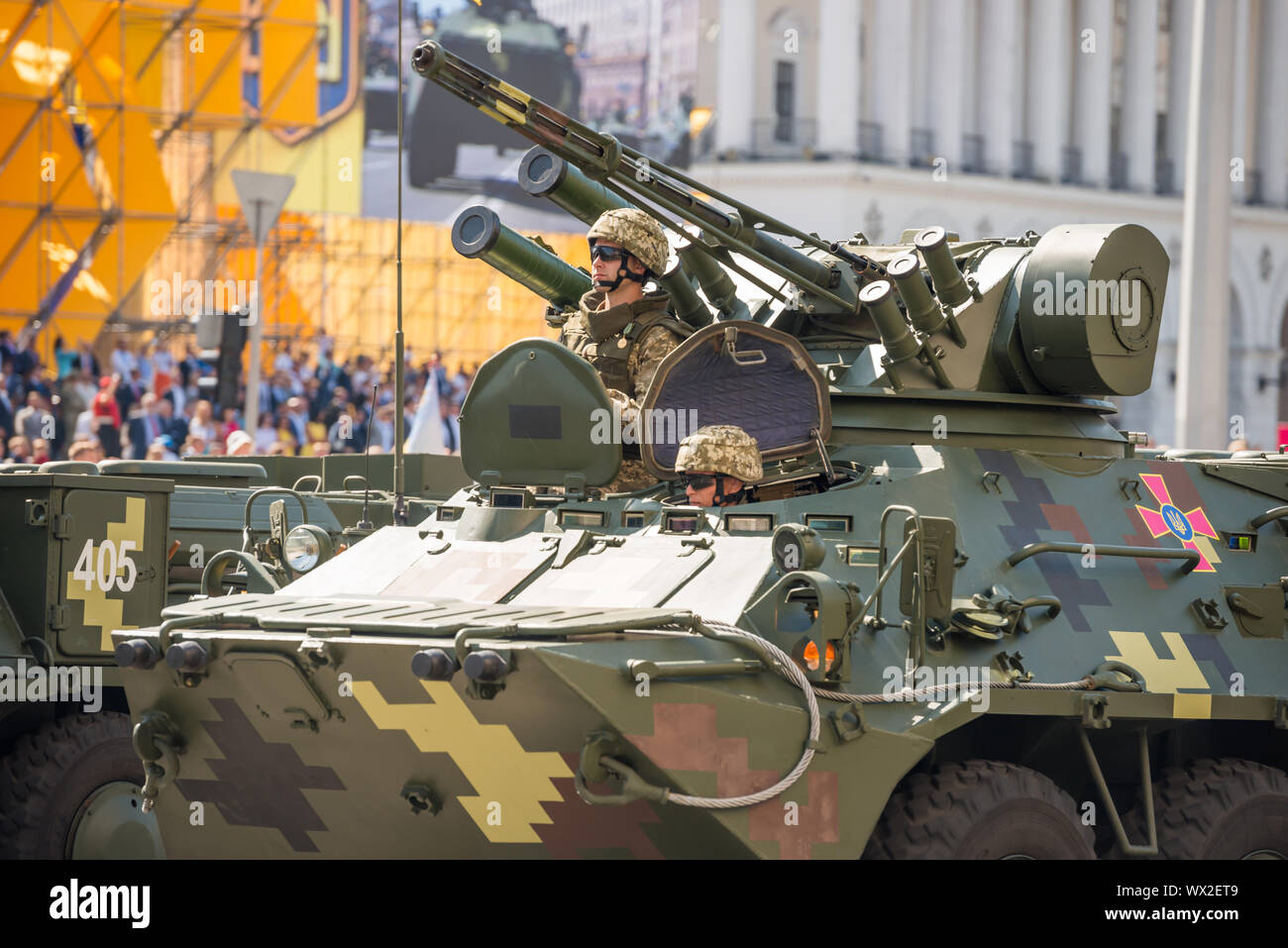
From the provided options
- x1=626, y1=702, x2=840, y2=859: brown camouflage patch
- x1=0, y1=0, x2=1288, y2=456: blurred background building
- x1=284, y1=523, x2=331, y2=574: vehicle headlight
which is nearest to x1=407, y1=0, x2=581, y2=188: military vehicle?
x1=0, y1=0, x2=1288, y2=456: blurred background building

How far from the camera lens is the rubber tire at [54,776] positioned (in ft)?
36.8

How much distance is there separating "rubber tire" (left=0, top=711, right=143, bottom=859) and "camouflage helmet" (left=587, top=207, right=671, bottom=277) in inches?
153

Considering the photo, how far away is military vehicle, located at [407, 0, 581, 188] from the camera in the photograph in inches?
1529

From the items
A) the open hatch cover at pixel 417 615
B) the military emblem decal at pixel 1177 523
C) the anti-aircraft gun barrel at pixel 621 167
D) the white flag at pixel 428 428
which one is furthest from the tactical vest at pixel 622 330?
the white flag at pixel 428 428

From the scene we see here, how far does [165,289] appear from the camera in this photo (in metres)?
31.4

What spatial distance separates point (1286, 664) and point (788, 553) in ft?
9.41

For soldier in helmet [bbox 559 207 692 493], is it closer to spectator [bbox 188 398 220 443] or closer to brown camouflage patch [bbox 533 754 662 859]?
brown camouflage patch [bbox 533 754 662 859]

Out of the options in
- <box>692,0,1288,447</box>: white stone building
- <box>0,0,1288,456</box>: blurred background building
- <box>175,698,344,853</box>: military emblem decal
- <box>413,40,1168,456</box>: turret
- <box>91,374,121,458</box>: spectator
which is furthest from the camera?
<box>692,0,1288,447</box>: white stone building

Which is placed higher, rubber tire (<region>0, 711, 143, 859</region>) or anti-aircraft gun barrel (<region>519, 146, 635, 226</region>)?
anti-aircraft gun barrel (<region>519, 146, 635, 226</region>)

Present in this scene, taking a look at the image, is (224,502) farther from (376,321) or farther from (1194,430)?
(376,321)

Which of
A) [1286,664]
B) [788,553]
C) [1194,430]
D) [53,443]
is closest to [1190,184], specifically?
[1194,430]

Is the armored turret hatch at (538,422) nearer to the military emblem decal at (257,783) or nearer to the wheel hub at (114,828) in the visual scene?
the military emblem decal at (257,783)

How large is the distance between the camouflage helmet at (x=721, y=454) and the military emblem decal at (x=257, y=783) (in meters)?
2.05

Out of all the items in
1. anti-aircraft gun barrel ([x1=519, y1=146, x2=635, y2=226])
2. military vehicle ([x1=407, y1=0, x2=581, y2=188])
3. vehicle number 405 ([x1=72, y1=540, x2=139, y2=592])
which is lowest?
vehicle number 405 ([x1=72, y1=540, x2=139, y2=592])
